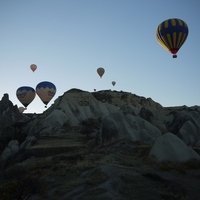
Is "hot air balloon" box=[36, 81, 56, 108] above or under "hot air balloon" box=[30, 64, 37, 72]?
under

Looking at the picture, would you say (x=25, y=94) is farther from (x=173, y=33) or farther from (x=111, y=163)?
(x=111, y=163)

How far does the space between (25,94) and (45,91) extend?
8.70 metres

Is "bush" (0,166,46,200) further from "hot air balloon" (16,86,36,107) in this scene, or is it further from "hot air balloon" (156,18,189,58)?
"hot air balloon" (16,86,36,107)

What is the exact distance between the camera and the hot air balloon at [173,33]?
37906mm

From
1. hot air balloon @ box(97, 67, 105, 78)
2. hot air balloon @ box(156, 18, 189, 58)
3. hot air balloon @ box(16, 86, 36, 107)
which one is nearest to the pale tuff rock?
hot air balloon @ box(156, 18, 189, 58)

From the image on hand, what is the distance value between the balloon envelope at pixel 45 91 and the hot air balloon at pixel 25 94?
5.91 meters

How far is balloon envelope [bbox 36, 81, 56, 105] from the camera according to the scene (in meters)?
63.9

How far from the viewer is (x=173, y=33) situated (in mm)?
37875

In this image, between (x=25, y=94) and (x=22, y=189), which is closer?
(x=22, y=189)

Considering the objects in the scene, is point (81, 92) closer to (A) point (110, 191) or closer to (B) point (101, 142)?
(B) point (101, 142)

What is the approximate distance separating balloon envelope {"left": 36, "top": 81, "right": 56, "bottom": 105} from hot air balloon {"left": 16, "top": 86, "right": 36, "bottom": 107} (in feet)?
19.4

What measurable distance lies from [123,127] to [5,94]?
3306 inches

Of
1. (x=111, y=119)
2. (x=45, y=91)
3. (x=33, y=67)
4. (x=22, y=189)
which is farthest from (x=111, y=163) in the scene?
(x=33, y=67)

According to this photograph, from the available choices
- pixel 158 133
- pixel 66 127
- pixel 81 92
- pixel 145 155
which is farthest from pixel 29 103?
pixel 145 155
